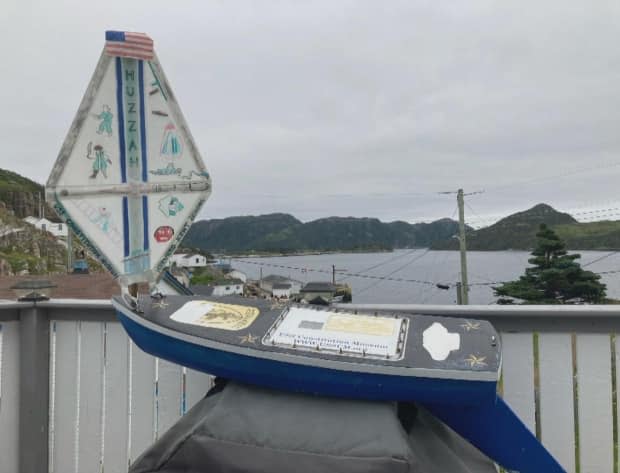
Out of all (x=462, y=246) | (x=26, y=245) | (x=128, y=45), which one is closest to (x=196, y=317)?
(x=128, y=45)

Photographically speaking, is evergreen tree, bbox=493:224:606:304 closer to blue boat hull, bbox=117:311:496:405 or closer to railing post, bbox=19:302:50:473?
railing post, bbox=19:302:50:473

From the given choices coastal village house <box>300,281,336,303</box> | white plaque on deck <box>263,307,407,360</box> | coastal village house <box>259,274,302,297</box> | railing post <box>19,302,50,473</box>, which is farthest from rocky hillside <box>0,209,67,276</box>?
white plaque on deck <box>263,307,407,360</box>

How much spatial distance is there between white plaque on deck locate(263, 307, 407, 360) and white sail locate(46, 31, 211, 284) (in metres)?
0.50

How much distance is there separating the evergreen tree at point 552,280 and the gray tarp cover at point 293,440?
30.2m

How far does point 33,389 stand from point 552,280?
106 ft

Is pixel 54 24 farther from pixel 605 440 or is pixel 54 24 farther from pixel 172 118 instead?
pixel 605 440

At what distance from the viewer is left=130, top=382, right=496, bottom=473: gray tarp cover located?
92 cm

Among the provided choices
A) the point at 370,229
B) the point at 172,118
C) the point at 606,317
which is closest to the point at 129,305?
the point at 172,118

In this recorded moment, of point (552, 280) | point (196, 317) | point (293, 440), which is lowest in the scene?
point (552, 280)

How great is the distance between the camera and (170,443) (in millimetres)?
1018

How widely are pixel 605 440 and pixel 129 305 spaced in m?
1.64

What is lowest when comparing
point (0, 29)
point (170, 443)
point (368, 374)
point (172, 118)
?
point (170, 443)

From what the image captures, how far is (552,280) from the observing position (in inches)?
1157

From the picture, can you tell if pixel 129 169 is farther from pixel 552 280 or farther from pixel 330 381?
pixel 552 280
